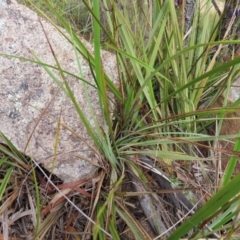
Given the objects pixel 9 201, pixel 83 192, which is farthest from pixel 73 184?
pixel 9 201

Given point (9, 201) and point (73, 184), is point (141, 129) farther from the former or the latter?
point (9, 201)

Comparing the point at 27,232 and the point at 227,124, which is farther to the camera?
the point at 227,124

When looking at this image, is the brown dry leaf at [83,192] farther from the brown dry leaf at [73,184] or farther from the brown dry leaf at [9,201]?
the brown dry leaf at [9,201]

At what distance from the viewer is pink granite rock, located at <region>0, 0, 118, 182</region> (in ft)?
3.07

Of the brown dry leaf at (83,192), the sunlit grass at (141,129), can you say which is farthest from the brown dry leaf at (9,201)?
the brown dry leaf at (83,192)

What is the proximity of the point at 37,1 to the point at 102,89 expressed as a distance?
686 millimetres

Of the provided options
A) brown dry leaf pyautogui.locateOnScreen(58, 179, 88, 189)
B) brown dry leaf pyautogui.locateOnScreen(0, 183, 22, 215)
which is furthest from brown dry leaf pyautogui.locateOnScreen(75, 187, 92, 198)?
brown dry leaf pyautogui.locateOnScreen(0, 183, 22, 215)

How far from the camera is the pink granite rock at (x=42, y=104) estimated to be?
0.93 meters

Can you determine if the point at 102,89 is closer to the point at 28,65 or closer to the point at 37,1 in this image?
the point at 28,65

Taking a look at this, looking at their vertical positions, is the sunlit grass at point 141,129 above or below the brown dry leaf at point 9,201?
above

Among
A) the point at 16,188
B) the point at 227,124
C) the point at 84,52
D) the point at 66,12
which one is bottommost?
the point at 16,188

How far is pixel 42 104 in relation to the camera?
38.2 inches

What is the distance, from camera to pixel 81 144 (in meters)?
0.95

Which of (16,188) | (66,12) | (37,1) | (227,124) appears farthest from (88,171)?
(37,1)
